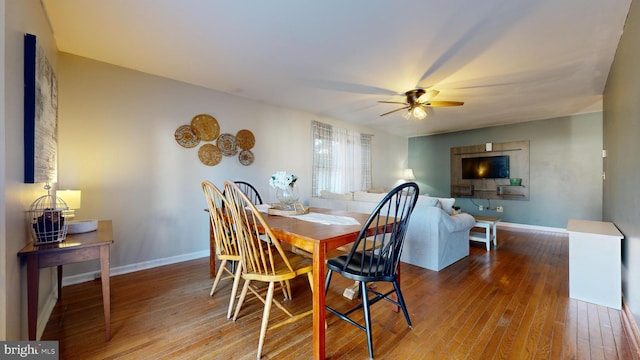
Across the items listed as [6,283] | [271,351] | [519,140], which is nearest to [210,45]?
[6,283]

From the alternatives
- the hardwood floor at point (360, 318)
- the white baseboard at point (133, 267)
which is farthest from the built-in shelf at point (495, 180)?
the white baseboard at point (133, 267)

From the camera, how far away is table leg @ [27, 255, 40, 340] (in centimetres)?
136

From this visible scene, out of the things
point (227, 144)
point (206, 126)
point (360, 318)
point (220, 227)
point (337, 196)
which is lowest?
point (360, 318)

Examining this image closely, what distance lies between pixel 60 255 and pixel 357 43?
2.70 meters

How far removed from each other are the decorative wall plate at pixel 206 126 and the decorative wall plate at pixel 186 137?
0.06m

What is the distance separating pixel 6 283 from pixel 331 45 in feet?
8.72

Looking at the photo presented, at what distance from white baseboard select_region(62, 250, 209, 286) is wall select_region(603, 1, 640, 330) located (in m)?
4.16

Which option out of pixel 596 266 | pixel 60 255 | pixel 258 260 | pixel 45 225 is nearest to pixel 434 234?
pixel 596 266

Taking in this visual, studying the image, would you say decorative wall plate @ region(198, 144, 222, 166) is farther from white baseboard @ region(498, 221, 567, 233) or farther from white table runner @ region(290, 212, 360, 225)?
white baseboard @ region(498, 221, 567, 233)

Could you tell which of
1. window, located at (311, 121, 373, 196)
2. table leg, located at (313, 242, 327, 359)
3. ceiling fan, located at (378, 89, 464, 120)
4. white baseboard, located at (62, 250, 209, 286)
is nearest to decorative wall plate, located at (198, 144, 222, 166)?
white baseboard, located at (62, 250, 209, 286)

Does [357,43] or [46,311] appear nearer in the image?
[46,311]

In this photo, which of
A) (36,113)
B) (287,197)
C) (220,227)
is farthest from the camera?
(287,197)

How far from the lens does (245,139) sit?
12.4 ft

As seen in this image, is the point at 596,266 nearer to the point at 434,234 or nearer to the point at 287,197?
the point at 434,234
